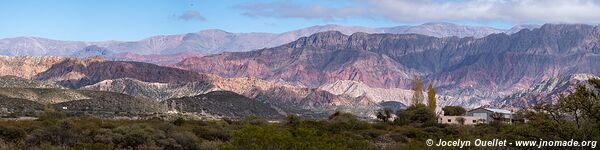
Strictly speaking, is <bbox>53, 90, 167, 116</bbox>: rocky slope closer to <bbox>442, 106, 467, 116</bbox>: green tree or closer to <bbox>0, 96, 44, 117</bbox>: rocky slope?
<bbox>0, 96, 44, 117</bbox>: rocky slope

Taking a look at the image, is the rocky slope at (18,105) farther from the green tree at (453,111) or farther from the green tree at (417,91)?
the green tree at (453,111)

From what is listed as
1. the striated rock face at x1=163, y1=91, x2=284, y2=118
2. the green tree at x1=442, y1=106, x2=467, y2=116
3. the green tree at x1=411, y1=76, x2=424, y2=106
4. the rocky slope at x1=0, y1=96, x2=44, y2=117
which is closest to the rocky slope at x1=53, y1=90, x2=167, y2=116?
the rocky slope at x1=0, y1=96, x2=44, y2=117

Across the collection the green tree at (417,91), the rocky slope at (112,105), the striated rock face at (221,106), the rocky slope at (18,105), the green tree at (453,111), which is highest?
the green tree at (417,91)

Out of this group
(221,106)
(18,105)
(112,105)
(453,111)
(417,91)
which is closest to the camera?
(18,105)

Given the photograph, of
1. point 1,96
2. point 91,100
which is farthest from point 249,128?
point 91,100

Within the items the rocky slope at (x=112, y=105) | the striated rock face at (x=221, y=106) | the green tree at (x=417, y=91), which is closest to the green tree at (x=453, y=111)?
the green tree at (x=417, y=91)

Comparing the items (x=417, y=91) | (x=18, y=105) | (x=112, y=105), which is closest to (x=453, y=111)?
(x=417, y=91)

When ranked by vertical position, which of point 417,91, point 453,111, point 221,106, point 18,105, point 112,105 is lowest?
point 221,106

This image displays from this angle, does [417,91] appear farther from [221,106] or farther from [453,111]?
[221,106]

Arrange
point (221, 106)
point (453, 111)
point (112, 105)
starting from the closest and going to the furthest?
point (453, 111), point (112, 105), point (221, 106)
